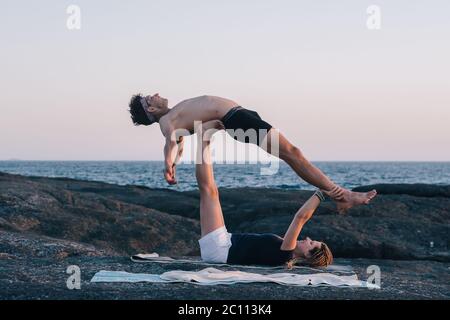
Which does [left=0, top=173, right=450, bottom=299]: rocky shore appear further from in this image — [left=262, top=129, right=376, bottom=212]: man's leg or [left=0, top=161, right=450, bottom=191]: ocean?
[left=0, top=161, right=450, bottom=191]: ocean

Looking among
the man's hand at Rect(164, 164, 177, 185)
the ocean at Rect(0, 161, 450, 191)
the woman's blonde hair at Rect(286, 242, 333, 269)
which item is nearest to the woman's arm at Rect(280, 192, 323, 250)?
the woman's blonde hair at Rect(286, 242, 333, 269)

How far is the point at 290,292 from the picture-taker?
26.3 ft

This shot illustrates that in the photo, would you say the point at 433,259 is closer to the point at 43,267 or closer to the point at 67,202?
the point at 43,267

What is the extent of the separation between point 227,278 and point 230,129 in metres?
2.45

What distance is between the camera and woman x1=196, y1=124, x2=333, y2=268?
9922 millimetres

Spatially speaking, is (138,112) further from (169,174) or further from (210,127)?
(169,174)

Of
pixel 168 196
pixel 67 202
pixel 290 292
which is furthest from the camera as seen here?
pixel 168 196

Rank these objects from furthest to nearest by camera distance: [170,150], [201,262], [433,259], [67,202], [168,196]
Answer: [168,196], [67,202], [433,259], [201,262], [170,150]

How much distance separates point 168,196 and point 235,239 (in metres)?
13.4

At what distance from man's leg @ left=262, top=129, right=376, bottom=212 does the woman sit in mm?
183

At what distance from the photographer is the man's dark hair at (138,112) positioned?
34.7 ft

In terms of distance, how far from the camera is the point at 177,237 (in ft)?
53.4

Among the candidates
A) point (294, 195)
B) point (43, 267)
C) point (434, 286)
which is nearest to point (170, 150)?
point (43, 267)

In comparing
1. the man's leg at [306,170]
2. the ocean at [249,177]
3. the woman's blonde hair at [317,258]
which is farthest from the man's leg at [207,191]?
the ocean at [249,177]
